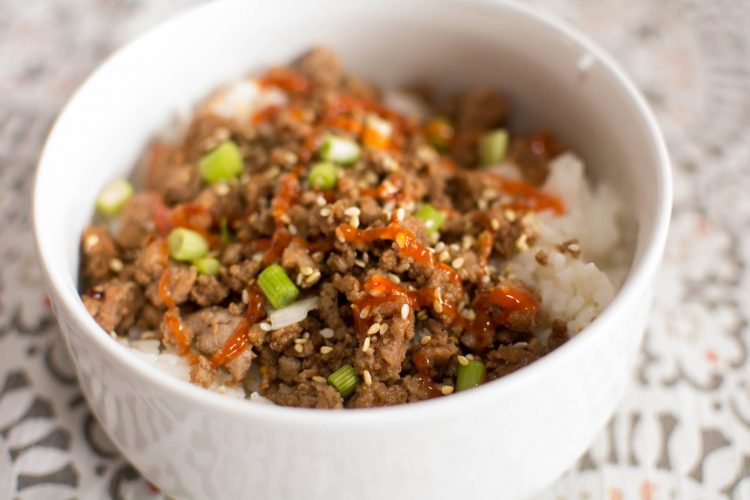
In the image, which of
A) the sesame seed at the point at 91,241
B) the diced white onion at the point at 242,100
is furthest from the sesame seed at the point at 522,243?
the sesame seed at the point at 91,241

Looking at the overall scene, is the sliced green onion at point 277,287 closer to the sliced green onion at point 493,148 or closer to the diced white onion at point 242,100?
the diced white onion at point 242,100

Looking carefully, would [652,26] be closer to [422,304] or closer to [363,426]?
[422,304]

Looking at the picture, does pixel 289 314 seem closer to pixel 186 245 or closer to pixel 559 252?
pixel 186 245

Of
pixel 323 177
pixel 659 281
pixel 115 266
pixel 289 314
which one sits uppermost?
pixel 323 177

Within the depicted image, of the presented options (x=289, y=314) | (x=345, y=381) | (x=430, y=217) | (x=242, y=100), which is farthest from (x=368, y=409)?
(x=242, y=100)

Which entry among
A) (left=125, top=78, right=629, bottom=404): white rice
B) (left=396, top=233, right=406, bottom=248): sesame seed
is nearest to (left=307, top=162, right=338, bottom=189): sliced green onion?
(left=396, top=233, right=406, bottom=248): sesame seed

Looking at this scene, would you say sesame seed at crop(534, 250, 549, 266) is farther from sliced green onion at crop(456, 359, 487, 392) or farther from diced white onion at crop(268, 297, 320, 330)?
diced white onion at crop(268, 297, 320, 330)
